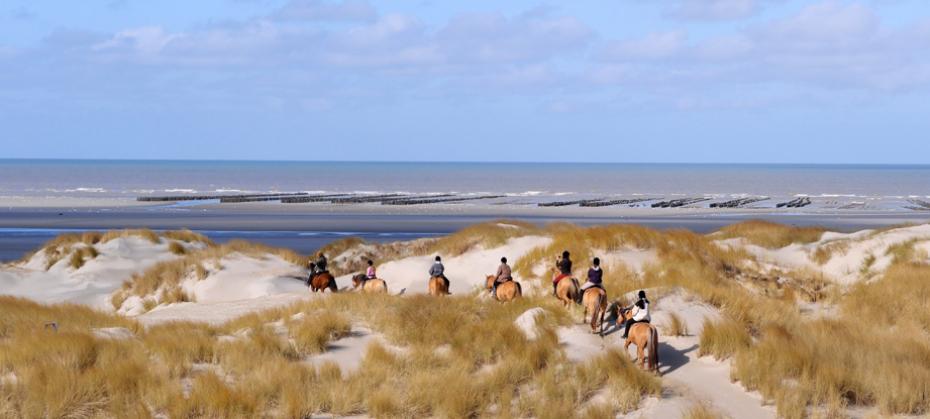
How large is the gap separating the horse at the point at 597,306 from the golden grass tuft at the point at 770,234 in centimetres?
1490

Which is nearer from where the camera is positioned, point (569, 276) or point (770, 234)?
point (569, 276)

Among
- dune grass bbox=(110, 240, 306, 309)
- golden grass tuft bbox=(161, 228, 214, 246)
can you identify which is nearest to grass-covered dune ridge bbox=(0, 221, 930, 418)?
dune grass bbox=(110, 240, 306, 309)

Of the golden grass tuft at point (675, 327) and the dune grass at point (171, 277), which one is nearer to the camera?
the golden grass tuft at point (675, 327)

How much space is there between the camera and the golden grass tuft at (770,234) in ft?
94.7

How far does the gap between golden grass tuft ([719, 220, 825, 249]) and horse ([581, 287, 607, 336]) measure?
48.9ft

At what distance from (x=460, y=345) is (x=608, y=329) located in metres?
2.94

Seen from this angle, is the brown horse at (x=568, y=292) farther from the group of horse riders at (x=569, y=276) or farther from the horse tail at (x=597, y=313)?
the horse tail at (x=597, y=313)

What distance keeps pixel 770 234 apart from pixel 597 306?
16285mm

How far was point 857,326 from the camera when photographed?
17.3m

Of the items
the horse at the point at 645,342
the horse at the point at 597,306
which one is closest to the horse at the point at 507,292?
the horse at the point at 597,306

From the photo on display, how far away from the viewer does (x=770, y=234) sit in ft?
96.8

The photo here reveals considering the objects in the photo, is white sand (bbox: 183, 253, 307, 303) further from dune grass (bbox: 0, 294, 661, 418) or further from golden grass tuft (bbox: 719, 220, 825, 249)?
golden grass tuft (bbox: 719, 220, 825, 249)

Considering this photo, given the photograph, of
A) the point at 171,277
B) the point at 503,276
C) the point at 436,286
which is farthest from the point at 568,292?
the point at 171,277

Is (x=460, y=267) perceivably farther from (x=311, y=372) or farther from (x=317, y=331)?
(x=311, y=372)
